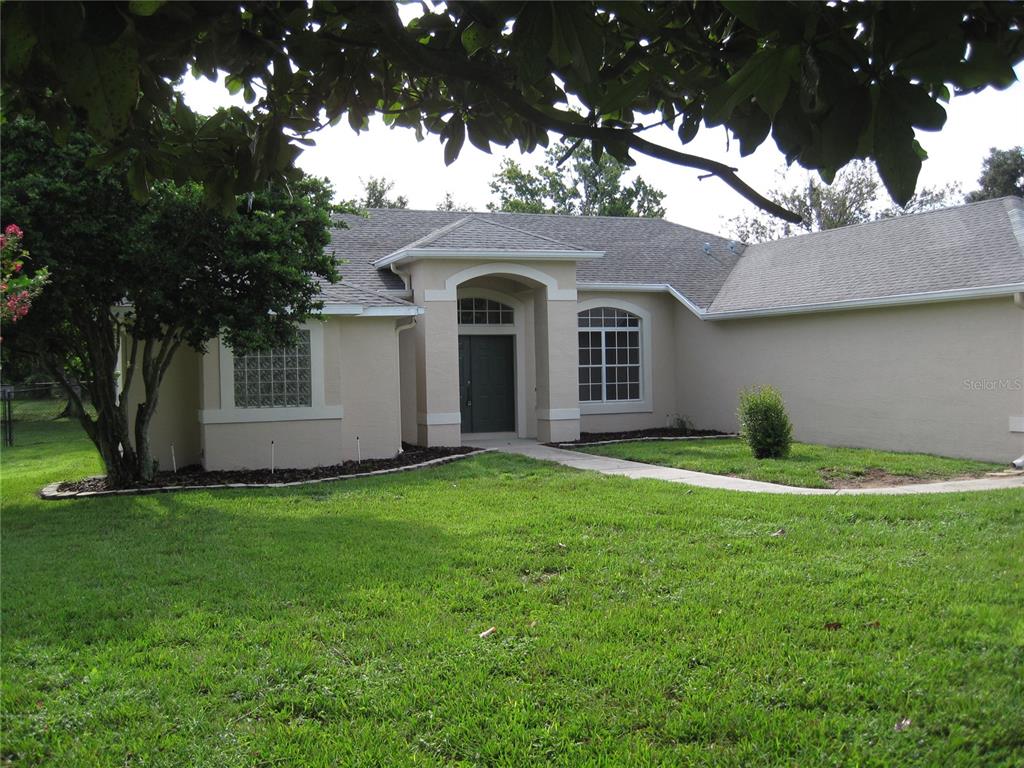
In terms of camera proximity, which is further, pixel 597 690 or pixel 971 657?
pixel 971 657

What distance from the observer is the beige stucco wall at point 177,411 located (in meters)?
14.6

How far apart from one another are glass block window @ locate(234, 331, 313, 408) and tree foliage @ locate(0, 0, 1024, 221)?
11.1m

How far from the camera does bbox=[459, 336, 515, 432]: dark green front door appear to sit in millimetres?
19016

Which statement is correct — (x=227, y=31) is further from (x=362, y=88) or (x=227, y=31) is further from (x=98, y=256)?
(x=98, y=256)

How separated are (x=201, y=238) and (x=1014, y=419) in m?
12.3

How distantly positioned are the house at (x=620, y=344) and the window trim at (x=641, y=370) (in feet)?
0.13

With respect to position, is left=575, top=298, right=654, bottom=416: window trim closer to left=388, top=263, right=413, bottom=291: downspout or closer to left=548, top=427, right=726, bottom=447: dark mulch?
left=548, top=427, right=726, bottom=447: dark mulch

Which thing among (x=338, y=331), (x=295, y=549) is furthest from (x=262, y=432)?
(x=295, y=549)

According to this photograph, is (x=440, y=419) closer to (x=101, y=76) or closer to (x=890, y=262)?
(x=890, y=262)

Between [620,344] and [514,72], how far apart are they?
17.4 metres

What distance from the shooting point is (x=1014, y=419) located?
13359mm

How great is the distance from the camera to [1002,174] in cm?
4000

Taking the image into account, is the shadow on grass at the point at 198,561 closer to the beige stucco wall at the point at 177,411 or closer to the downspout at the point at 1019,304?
the beige stucco wall at the point at 177,411

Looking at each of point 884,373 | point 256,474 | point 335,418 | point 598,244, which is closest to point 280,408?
point 335,418
